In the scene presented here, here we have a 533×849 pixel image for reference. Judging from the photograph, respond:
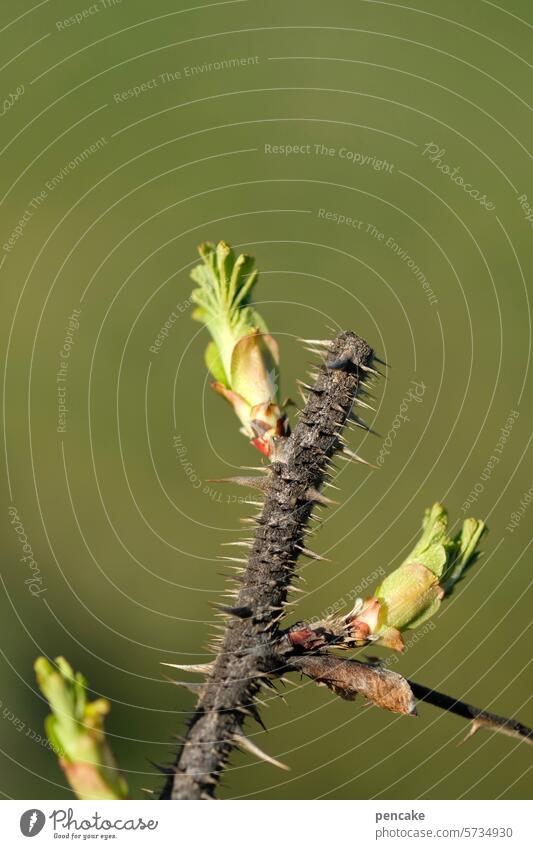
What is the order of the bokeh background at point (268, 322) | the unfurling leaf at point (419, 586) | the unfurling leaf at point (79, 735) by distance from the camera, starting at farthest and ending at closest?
the bokeh background at point (268, 322), the unfurling leaf at point (419, 586), the unfurling leaf at point (79, 735)

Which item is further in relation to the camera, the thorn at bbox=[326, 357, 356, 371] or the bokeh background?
the bokeh background

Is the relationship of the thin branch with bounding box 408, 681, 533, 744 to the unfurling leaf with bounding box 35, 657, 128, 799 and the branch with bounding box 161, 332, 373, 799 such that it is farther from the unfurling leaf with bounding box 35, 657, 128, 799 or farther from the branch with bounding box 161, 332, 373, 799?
the unfurling leaf with bounding box 35, 657, 128, 799

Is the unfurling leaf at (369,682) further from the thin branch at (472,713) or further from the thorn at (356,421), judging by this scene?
the thorn at (356,421)

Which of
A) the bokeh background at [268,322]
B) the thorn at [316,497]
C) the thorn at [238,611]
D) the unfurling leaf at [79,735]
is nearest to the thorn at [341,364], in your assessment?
the thorn at [316,497]

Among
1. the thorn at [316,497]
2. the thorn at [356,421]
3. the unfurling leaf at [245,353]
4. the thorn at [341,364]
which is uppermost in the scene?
the unfurling leaf at [245,353]

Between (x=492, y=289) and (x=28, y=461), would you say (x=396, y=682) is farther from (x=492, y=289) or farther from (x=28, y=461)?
(x=492, y=289)

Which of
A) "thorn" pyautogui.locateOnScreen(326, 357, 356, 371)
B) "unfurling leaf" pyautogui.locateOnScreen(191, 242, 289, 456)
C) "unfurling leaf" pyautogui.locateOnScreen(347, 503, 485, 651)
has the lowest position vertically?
"unfurling leaf" pyautogui.locateOnScreen(347, 503, 485, 651)

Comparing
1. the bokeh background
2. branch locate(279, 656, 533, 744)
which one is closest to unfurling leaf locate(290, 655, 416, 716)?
branch locate(279, 656, 533, 744)

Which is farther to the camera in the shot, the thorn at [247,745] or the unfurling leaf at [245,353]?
the unfurling leaf at [245,353]
